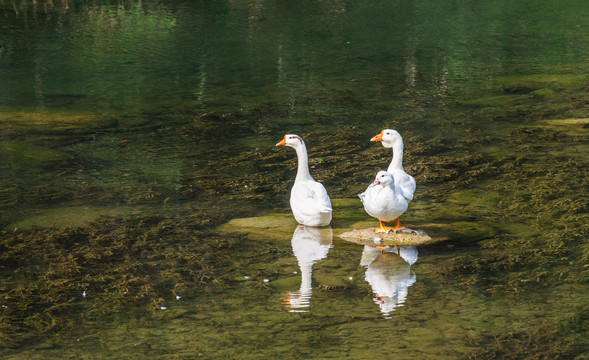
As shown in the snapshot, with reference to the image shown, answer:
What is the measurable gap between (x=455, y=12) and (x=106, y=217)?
19.0 m

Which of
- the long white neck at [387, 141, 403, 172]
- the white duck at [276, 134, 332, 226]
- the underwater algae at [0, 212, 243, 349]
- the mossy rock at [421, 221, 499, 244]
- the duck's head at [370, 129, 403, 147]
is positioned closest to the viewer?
the underwater algae at [0, 212, 243, 349]

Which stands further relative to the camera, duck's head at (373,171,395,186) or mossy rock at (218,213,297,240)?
mossy rock at (218,213,297,240)

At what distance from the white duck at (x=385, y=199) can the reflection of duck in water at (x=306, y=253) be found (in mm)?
669

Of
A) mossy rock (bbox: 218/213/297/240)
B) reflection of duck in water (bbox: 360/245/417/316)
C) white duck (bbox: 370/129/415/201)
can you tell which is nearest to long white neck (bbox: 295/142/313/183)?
mossy rock (bbox: 218/213/297/240)

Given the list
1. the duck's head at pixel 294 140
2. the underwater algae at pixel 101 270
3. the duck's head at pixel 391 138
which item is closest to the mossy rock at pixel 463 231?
the duck's head at pixel 391 138

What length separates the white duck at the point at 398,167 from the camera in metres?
8.19

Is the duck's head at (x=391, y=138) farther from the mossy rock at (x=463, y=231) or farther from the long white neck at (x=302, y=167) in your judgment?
the mossy rock at (x=463, y=231)

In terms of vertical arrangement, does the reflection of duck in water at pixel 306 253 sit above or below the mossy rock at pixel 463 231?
below

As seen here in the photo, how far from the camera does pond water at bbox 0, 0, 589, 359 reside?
6223 millimetres

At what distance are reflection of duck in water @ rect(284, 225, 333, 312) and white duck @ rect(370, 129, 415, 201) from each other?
0.99 metres

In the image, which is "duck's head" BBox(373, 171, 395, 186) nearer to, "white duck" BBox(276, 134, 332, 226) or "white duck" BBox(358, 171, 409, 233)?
"white duck" BBox(358, 171, 409, 233)

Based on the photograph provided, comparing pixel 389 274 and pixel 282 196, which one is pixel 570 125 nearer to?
pixel 282 196


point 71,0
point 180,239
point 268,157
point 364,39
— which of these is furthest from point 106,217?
point 71,0

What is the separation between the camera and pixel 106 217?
9055 mm
